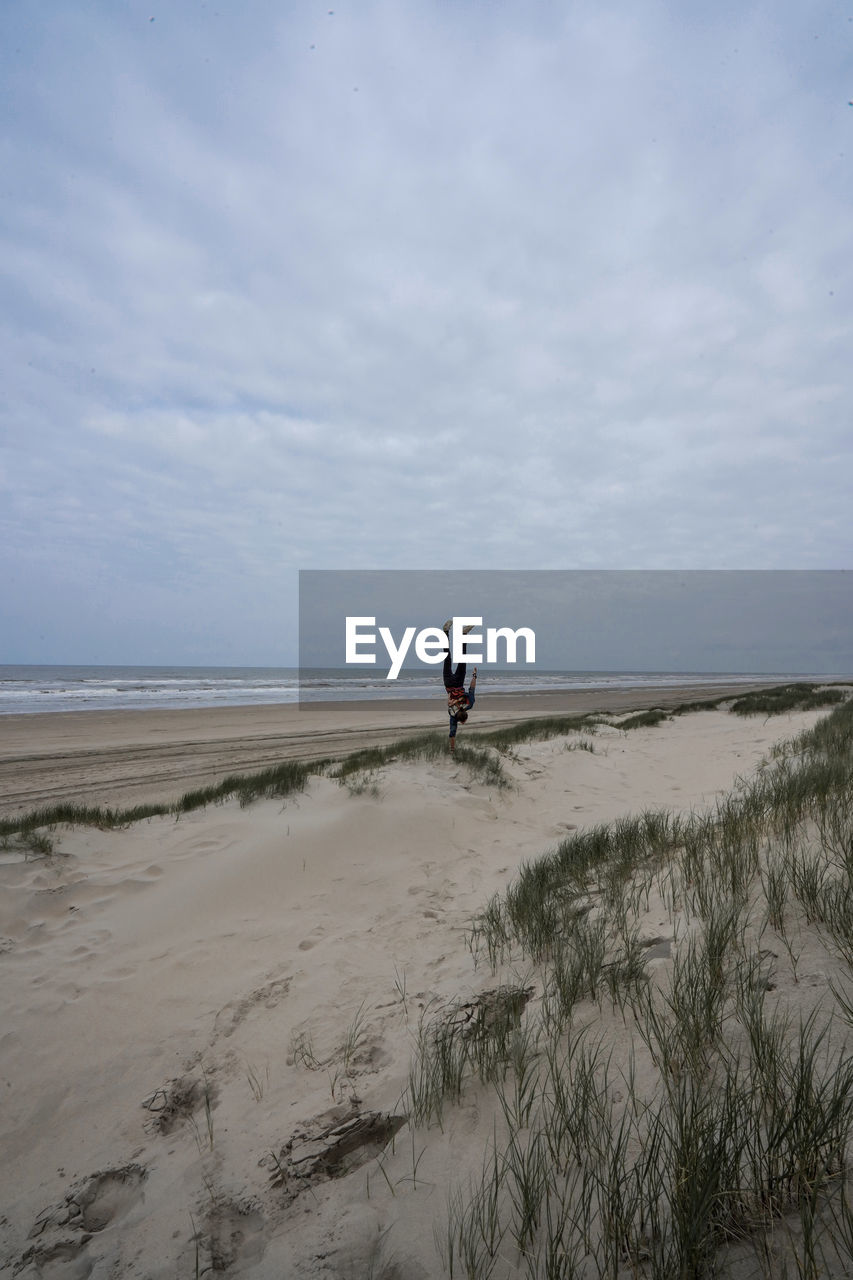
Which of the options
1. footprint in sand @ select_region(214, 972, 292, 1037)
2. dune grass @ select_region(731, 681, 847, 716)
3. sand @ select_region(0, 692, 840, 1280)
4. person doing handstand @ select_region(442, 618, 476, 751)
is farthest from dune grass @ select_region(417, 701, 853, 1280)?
dune grass @ select_region(731, 681, 847, 716)

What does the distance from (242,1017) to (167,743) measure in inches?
615

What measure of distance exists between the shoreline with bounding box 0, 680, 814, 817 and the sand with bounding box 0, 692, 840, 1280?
4.94 m

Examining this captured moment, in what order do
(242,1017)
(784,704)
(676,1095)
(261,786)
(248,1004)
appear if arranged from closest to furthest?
(676,1095), (242,1017), (248,1004), (261,786), (784,704)

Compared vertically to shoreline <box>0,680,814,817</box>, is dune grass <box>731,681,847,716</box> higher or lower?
higher

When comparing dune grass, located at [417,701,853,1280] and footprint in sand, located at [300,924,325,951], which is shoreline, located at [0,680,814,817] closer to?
footprint in sand, located at [300,924,325,951]

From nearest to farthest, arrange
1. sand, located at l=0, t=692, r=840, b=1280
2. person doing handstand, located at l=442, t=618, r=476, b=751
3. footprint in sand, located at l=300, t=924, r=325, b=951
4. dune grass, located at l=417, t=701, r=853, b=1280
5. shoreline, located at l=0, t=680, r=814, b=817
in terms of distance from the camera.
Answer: dune grass, located at l=417, t=701, r=853, b=1280, sand, located at l=0, t=692, r=840, b=1280, footprint in sand, located at l=300, t=924, r=325, b=951, person doing handstand, located at l=442, t=618, r=476, b=751, shoreline, located at l=0, t=680, r=814, b=817

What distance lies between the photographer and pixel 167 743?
17.6 m

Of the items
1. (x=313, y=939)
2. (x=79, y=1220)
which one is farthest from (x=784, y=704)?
(x=79, y=1220)

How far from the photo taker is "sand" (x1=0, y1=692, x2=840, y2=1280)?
200cm

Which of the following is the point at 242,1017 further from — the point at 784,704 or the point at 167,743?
the point at 784,704

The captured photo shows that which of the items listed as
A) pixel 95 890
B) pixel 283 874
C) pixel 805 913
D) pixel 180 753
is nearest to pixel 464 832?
pixel 283 874

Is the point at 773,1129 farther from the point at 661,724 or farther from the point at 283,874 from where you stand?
the point at 661,724

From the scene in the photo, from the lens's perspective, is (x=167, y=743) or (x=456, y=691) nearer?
(x=456, y=691)

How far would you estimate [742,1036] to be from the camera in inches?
82.8
